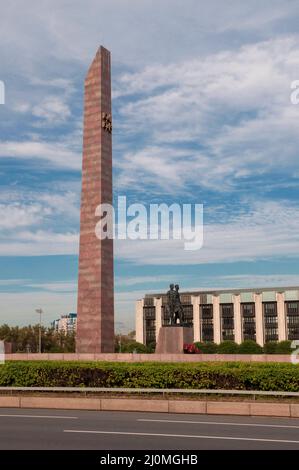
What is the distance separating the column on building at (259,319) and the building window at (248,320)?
837mm

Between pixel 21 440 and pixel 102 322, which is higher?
pixel 102 322

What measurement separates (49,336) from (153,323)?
22576 mm

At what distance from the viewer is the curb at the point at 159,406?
17000mm

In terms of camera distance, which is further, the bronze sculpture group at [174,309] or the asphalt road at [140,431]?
the bronze sculpture group at [174,309]

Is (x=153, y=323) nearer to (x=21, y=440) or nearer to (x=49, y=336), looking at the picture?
(x=49, y=336)

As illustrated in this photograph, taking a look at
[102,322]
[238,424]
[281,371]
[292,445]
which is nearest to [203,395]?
[281,371]

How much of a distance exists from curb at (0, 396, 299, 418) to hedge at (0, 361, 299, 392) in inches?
96.9

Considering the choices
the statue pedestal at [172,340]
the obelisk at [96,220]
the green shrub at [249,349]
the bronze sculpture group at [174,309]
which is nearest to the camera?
the obelisk at [96,220]

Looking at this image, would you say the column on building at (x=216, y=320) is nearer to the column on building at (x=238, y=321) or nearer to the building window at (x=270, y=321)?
the column on building at (x=238, y=321)

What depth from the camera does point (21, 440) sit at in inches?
492

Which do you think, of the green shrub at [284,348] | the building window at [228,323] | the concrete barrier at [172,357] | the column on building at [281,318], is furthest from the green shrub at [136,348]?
the concrete barrier at [172,357]

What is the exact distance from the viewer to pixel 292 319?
99875mm

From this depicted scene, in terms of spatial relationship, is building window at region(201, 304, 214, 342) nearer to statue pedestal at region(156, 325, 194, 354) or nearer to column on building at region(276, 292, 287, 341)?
column on building at region(276, 292, 287, 341)

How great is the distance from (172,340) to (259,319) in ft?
224
